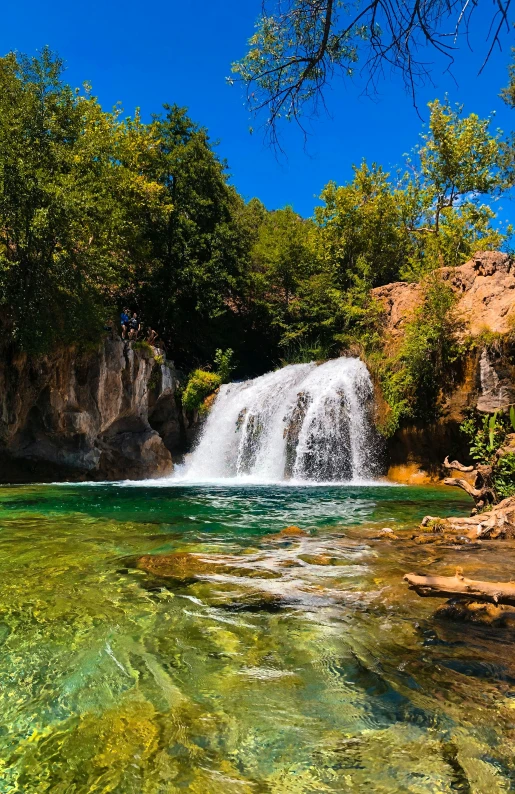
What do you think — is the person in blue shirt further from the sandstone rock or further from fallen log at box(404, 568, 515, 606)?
fallen log at box(404, 568, 515, 606)

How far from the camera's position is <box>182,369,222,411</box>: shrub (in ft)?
63.6

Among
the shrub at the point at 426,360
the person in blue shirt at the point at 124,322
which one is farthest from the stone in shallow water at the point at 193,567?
the person in blue shirt at the point at 124,322

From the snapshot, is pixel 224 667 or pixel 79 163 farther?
pixel 79 163

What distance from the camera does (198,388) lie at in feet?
64.1

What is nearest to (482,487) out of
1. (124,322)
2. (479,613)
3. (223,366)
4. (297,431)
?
(479,613)

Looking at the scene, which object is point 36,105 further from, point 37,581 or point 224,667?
point 224,667

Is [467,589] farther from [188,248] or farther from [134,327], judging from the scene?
[188,248]

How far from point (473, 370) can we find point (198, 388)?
10382 millimetres

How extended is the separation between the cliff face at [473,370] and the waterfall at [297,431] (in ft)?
4.67

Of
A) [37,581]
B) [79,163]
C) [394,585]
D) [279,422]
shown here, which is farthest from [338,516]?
[79,163]

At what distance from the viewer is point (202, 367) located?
21969 mm

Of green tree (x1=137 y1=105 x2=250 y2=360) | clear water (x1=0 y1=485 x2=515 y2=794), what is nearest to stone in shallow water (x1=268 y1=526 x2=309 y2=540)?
clear water (x1=0 y1=485 x2=515 y2=794)

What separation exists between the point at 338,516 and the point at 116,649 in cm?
556

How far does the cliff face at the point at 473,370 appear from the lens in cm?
1307
